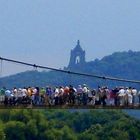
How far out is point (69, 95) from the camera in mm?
46375

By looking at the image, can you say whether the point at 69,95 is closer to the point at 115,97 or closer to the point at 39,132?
the point at 115,97

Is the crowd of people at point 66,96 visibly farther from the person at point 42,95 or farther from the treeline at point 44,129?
the treeline at point 44,129

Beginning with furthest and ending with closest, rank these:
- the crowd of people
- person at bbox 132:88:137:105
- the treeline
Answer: the treeline
person at bbox 132:88:137:105
the crowd of people

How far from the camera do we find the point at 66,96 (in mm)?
46500

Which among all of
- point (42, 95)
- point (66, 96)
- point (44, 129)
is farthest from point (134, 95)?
point (44, 129)

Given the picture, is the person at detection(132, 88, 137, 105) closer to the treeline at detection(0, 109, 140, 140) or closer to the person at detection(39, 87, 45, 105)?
the person at detection(39, 87, 45, 105)

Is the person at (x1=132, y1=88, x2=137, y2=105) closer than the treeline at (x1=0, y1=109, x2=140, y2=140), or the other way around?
the person at (x1=132, y1=88, x2=137, y2=105)

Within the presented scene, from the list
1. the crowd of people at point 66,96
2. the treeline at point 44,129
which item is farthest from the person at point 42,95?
the treeline at point 44,129

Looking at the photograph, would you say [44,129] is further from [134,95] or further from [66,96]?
[66,96]

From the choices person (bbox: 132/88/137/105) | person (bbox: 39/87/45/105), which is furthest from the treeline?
person (bbox: 39/87/45/105)

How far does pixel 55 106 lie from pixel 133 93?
4.21 m

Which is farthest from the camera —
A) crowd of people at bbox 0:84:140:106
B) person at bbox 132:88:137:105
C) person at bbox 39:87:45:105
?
person at bbox 132:88:137:105

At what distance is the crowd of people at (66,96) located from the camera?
4562 cm

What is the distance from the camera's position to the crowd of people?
150 feet
